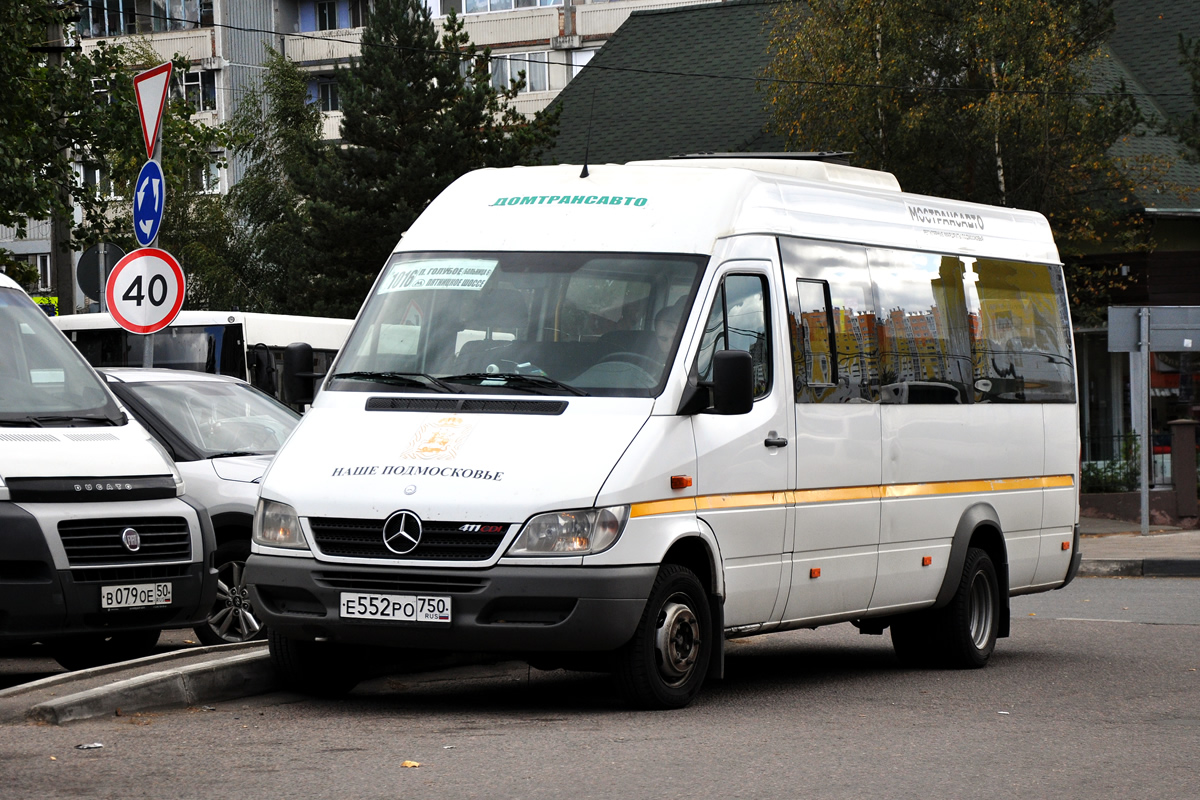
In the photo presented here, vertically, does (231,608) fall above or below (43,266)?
below

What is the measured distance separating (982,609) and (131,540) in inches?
207

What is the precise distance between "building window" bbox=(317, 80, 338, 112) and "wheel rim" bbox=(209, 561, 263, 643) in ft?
176

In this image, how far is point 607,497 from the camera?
8.60 m

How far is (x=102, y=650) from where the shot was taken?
10.9 meters

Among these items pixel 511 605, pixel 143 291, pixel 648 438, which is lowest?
pixel 511 605

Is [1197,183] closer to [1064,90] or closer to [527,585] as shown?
[1064,90]

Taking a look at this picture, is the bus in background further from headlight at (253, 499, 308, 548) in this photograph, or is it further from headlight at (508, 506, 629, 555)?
headlight at (508, 506, 629, 555)

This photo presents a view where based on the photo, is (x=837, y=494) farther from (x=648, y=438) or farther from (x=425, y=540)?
(x=425, y=540)

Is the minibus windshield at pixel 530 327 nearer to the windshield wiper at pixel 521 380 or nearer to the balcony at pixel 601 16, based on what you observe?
the windshield wiper at pixel 521 380

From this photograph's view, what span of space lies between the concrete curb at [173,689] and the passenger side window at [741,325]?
8.64 ft

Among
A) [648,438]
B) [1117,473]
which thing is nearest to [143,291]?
[648,438]

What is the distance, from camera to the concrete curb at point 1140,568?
19922 millimetres

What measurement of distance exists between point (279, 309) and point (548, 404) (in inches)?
1531

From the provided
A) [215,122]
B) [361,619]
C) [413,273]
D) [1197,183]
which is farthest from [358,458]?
[215,122]
